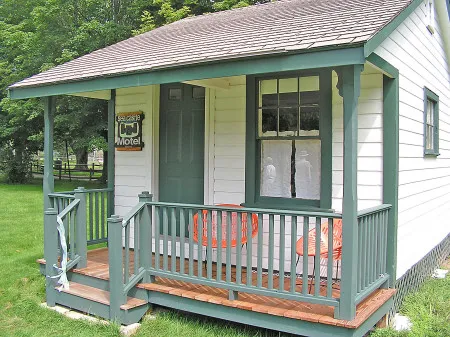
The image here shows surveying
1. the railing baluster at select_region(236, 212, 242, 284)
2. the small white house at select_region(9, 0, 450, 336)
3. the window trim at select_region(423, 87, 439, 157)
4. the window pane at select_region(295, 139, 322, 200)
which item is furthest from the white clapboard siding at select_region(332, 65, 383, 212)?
the window trim at select_region(423, 87, 439, 157)

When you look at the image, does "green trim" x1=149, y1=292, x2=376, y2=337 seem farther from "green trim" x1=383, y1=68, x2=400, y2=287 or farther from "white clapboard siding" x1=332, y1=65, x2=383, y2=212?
"white clapboard siding" x1=332, y1=65, x2=383, y2=212

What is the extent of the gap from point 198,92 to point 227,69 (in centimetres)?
204

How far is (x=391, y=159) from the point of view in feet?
15.4

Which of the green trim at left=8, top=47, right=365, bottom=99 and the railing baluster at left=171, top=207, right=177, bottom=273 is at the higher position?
the green trim at left=8, top=47, right=365, bottom=99

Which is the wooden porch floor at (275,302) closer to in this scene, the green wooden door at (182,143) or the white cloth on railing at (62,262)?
the white cloth on railing at (62,262)

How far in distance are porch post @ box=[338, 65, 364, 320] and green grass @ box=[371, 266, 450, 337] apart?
3.02ft

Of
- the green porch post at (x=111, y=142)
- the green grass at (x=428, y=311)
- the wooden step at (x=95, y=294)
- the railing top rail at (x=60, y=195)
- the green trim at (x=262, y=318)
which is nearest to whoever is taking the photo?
the green trim at (x=262, y=318)

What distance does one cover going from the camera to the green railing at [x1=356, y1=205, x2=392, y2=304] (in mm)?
4020

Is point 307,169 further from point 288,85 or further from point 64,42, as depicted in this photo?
point 64,42

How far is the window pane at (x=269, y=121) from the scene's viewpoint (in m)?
5.39

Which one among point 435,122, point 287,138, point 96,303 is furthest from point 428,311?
point 96,303

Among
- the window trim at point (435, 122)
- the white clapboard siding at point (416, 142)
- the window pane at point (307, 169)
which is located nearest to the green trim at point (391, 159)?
the white clapboard siding at point (416, 142)

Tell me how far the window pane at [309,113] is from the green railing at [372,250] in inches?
46.5

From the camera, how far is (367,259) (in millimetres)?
4242
